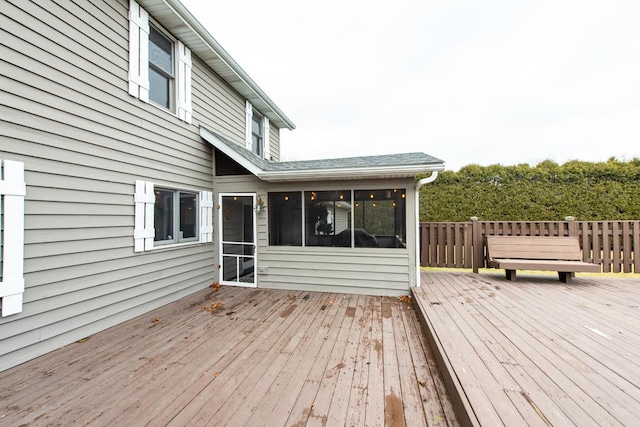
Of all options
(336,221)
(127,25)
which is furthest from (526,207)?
(127,25)

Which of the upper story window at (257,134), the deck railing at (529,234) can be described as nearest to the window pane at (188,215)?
the upper story window at (257,134)

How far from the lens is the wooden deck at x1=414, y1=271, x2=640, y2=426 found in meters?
1.57

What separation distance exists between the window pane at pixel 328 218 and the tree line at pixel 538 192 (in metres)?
3.71

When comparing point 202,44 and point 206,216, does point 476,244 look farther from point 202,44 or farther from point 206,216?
point 202,44

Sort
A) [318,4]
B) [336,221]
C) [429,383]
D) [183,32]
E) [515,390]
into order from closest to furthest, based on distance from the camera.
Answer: [515,390] → [429,383] → [183,32] → [336,221] → [318,4]

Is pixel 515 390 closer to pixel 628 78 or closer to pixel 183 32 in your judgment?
pixel 183 32

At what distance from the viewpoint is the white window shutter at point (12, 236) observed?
2295mm

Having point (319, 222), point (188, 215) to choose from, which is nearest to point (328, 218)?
point (319, 222)

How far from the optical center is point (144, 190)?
148 inches

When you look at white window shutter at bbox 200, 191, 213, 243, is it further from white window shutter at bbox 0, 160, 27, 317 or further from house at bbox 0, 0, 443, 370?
white window shutter at bbox 0, 160, 27, 317

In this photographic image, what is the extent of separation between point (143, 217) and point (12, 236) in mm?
1437

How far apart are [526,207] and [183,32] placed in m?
8.64

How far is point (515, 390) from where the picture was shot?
5.80 feet

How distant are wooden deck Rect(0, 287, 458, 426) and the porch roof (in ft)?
7.49
